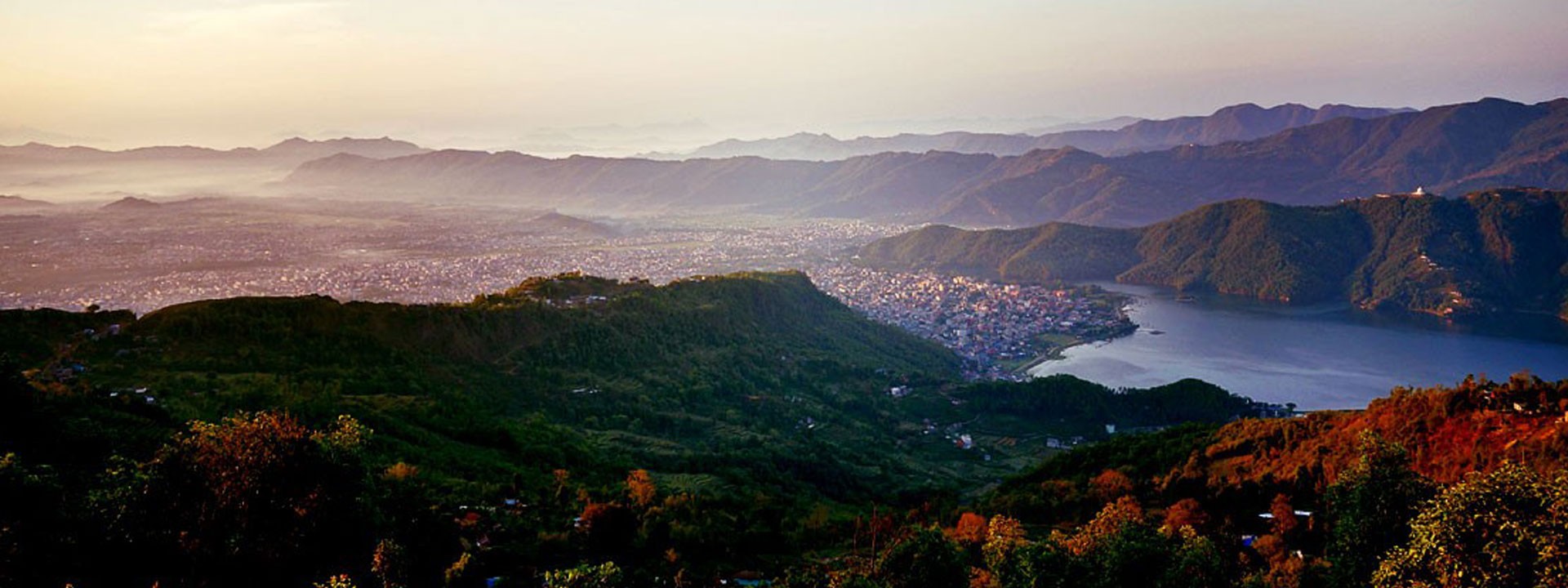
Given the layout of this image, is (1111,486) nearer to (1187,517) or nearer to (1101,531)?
(1187,517)

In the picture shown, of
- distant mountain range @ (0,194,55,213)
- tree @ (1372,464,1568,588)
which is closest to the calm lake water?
tree @ (1372,464,1568,588)

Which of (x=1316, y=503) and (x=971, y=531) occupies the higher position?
(x=1316, y=503)

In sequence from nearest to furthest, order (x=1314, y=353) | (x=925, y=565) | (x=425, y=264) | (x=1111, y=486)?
(x=925, y=565) < (x=1111, y=486) < (x=1314, y=353) < (x=425, y=264)

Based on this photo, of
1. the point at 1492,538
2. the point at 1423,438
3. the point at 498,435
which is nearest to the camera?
the point at 1492,538

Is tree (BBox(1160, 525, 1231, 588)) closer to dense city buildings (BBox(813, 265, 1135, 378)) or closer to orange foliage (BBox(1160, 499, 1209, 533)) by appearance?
orange foliage (BBox(1160, 499, 1209, 533))

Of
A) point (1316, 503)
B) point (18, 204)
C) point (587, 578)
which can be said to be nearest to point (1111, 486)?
point (1316, 503)

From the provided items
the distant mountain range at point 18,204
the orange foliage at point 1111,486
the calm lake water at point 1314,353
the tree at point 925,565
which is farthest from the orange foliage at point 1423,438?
the distant mountain range at point 18,204
